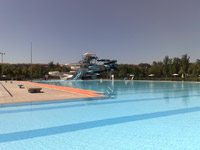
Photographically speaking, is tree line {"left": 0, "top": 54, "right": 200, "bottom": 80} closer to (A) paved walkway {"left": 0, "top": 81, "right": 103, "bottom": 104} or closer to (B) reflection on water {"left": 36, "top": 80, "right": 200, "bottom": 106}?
(B) reflection on water {"left": 36, "top": 80, "right": 200, "bottom": 106}

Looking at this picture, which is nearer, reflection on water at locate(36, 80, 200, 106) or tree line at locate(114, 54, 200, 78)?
reflection on water at locate(36, 80, 200, 106)

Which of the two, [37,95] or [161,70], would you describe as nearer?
[37,95]

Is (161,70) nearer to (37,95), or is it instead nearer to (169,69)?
(169,69)

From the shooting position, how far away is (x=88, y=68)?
2331 inches

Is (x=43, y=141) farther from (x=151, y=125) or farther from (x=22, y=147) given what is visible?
(x=151, y=125)

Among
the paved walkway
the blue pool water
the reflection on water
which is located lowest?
the blue pool water

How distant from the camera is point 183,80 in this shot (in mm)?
37469

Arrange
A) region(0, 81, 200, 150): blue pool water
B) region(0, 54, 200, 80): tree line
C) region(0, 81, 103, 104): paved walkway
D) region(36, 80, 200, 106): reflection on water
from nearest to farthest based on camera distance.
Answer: region(0, 81, 200, 150): blue pool water → region(0, 81, 103, 104): paved walkway → region(36, 80, 200, 106): reflection on water → region(0, 54, 200, 80): tree line

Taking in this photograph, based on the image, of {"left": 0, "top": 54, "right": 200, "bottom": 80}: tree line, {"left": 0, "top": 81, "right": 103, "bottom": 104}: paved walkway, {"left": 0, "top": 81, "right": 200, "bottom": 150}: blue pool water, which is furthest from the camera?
{"left": 0, "top": 54, "right": 200, "bottom": 80}: tree line

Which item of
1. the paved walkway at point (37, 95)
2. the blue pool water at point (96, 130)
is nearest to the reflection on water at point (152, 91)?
the paved walkway at point (37, 95)

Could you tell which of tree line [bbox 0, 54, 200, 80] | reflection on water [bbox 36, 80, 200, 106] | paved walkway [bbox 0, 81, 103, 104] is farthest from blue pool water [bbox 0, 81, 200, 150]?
tree line [bbox 0, 54, 200, 80]

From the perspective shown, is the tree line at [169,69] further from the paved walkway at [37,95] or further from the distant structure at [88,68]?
the paved walkway at [37,95]

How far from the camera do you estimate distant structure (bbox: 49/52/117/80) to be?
57.2m

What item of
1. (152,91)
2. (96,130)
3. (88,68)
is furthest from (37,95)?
(88,68)
